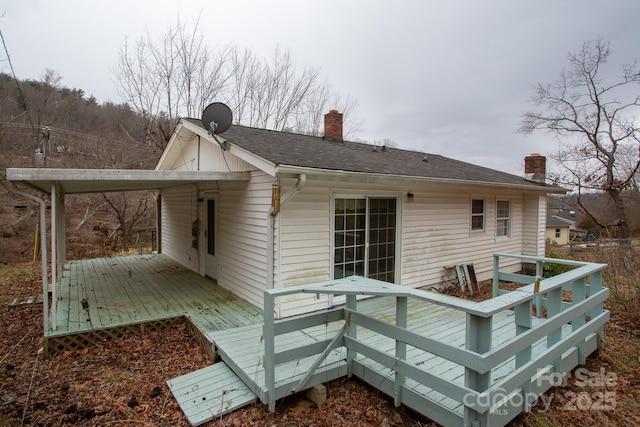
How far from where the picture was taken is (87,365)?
4.26 metres

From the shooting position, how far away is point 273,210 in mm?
4992

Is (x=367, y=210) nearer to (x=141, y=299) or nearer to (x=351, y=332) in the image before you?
(x=351, y=332)

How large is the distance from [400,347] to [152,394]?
8.64 ft

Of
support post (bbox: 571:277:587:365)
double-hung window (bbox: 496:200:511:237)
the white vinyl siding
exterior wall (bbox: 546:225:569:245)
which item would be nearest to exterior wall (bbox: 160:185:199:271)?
the white vinyl siding

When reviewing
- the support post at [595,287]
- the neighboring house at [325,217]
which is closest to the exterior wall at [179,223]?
the neighboring house at [325,217]

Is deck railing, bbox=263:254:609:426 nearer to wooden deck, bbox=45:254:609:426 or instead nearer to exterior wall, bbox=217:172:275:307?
wooden deck, bbox=45:254:609:426

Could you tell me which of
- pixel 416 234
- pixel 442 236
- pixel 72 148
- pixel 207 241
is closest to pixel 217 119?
pixel 207 241

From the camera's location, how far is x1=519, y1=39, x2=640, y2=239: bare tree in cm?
2044

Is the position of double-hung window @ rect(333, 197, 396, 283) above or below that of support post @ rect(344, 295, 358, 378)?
above

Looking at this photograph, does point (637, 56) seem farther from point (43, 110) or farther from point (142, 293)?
point (43, 110)

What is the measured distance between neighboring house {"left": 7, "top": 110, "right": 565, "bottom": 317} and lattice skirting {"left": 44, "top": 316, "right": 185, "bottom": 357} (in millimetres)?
874

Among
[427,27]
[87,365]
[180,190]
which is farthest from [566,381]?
[427,27]

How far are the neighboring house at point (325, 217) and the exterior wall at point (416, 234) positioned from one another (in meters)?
0.02

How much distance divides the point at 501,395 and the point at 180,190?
8.84 metres
